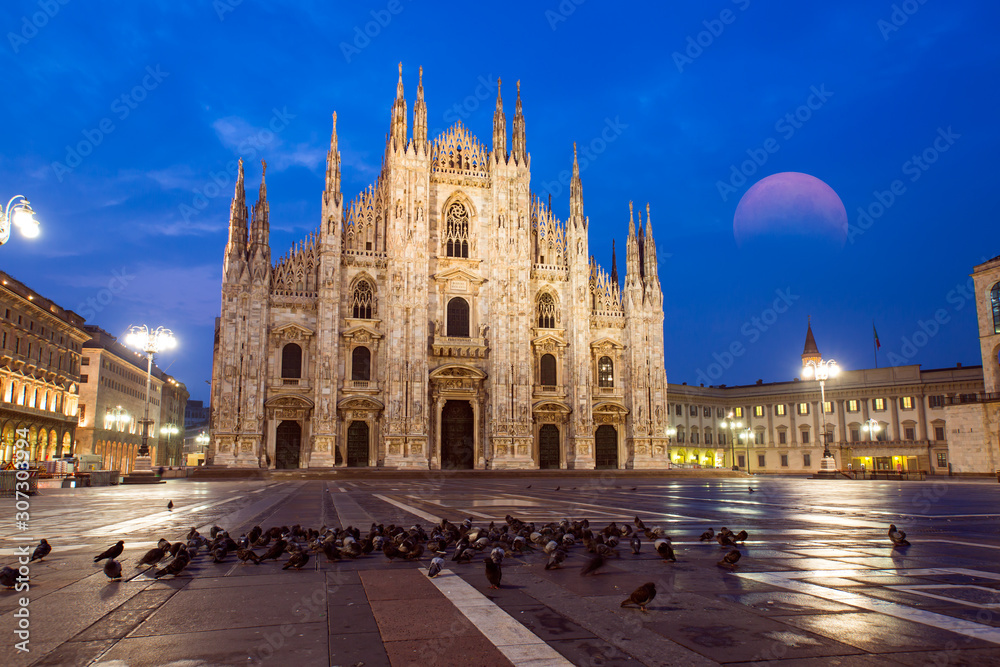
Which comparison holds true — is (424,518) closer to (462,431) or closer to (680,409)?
(462,431)

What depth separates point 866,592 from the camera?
508 centimetres

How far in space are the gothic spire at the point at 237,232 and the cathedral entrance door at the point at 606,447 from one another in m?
26.5

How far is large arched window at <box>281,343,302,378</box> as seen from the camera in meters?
43.5

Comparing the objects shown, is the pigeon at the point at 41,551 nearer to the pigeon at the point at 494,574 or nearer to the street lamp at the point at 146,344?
the pigeon at the point at 494,574

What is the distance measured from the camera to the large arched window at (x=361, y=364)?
44.4 m

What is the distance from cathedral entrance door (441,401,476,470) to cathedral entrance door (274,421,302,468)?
9.24m

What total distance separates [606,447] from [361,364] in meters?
18.0

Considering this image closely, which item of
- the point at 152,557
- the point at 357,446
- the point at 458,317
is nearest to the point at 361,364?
the point at 357,446

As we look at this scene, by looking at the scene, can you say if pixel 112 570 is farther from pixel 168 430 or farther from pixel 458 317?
pixel 168 430

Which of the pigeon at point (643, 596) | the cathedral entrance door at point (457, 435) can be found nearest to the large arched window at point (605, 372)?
the cathedral entrance door at point (457, 435)

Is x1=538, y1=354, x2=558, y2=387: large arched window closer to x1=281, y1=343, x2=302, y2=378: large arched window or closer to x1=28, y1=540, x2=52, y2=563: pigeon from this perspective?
x1=281, y1=343, x2=302, y2=378: large arched window

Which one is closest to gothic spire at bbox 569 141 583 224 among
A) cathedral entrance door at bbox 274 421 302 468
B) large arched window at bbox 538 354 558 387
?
large arched window at bbox 538 354 558 387

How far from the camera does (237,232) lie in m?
42.8

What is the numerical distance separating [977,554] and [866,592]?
3070 millimetres
